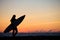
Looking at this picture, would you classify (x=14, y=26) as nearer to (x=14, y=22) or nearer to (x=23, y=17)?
(x=14, y=22)

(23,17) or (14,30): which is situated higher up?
(23,17)

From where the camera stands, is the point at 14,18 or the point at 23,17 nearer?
the point at 14,18

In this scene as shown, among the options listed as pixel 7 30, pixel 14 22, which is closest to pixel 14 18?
pixel 14 22

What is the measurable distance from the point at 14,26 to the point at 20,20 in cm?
73

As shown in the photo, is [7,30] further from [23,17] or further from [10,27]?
[23,17]

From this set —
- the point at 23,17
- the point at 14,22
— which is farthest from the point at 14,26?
the point at 23,17

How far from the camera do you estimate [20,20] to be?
44.9 ft

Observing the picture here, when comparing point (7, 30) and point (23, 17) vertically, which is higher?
point (23, 17)

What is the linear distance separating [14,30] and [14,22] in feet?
1.88

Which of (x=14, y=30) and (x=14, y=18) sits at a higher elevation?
(x=14, y=18)

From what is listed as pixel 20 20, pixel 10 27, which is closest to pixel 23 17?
pixel 20 20

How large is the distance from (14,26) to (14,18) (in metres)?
0.63

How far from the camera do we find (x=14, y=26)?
43.5 feet

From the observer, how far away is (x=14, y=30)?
1330 centimetres
